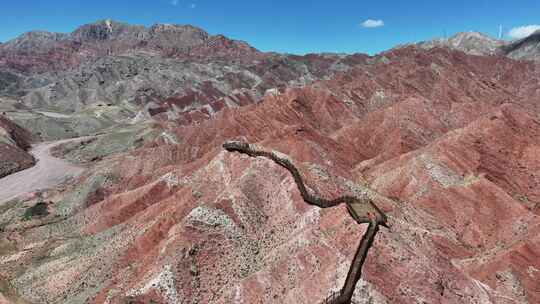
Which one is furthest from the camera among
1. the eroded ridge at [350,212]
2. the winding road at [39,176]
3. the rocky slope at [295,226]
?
the winding road at [39,176]

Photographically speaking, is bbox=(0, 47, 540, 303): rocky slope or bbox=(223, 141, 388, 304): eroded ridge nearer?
bbox=(223, 141, 388, 304): eroded ridge

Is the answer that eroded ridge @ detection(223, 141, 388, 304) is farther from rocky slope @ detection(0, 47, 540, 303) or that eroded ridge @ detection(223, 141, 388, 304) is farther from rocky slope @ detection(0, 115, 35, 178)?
rocky slope @ detection(0, 115, 35, 178)

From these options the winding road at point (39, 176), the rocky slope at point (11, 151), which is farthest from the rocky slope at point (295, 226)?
the rocky slope at point (11, 151)

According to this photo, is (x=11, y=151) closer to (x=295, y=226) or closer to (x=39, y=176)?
(x=39, y=176)

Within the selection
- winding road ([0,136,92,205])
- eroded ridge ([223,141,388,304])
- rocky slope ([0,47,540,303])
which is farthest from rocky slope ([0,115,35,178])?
eroded ridge ([223,141,388,304])

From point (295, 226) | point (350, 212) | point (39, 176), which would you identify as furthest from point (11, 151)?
point (350, 212)

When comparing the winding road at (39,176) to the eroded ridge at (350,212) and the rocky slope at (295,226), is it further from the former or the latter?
the eroded ridge at (350,212)
